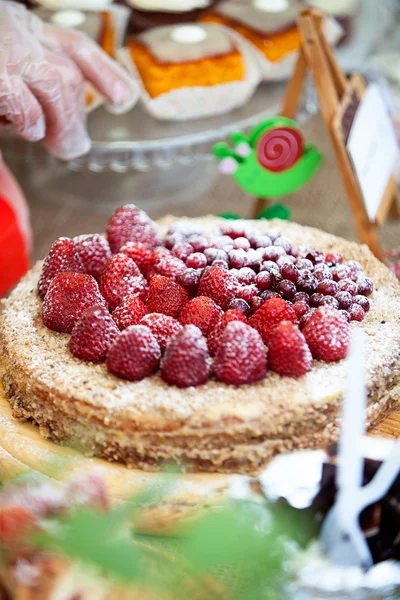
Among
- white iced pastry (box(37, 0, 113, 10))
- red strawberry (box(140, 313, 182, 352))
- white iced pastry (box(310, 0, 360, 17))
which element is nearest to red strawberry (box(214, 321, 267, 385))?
red strawberry (box(140, 313, 182, 352))

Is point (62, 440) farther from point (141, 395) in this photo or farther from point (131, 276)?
point (131, 276)

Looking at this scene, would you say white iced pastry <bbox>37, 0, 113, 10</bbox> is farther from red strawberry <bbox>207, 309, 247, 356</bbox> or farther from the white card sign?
red strawberry <bbox>207, 309, 247, 356</bbox>

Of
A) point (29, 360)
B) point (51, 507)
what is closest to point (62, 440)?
point (29, 360)

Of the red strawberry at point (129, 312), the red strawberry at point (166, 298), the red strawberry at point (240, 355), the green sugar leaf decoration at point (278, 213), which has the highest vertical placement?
the red strawberry at point (240, 355)

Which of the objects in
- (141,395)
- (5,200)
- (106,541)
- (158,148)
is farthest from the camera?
(158,148)

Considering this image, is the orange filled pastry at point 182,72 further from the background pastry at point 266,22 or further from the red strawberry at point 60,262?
the red strawberry at point 60,262

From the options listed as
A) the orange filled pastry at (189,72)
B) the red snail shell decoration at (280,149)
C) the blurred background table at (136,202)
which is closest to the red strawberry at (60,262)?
the red snail shell decoration at (280,149)

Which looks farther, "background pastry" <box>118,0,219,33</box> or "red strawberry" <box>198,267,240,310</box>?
"background pastry" <box>118,0,219,33</box>
